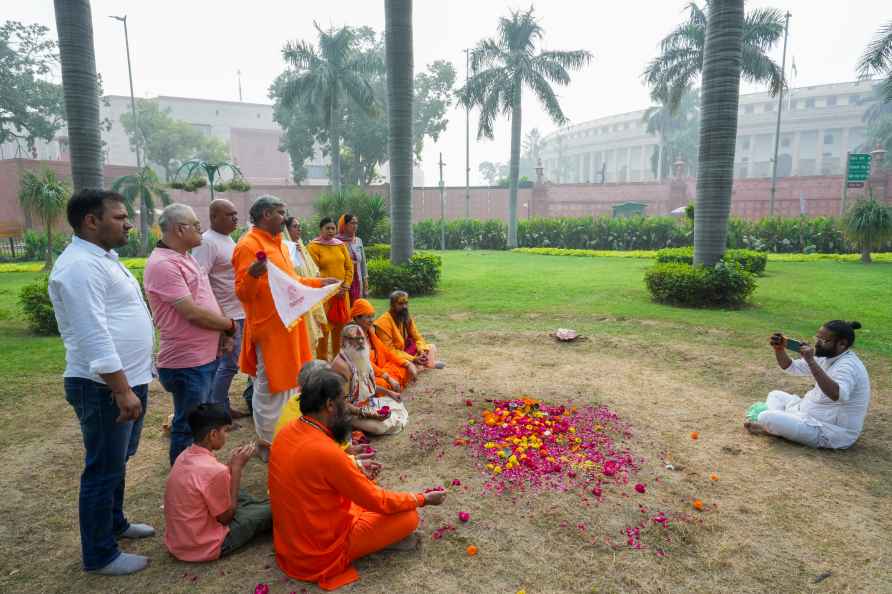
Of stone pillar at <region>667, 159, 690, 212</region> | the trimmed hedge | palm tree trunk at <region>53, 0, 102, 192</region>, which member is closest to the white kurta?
the trimmed hedge

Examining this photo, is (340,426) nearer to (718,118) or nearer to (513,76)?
(718,118)

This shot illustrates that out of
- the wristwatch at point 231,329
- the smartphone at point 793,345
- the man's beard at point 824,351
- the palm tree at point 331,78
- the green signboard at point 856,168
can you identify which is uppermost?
the palm tree at point 331,78

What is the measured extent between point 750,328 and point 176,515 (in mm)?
8008

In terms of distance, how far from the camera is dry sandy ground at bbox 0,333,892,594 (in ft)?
9.61

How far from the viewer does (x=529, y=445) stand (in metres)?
4.44

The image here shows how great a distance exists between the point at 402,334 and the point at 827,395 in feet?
13.1

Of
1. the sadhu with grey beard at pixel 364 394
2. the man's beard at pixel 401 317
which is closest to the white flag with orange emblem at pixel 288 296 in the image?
the sadhu with grey beard at pixel 364 394

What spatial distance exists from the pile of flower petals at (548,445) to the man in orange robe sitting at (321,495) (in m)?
1.23

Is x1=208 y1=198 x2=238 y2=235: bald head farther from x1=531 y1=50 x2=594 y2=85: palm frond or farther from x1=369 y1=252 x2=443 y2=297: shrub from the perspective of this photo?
x1=531 y1=50 x2=594 y2=85: palm frond

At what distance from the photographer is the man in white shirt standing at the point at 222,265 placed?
4254 millimetres

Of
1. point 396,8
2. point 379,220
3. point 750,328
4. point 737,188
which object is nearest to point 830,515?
point 750,328

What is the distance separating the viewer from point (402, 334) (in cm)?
634

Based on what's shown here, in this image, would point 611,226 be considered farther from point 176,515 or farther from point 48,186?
point 176,515

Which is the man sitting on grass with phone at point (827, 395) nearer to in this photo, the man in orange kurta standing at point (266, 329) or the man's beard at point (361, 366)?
the man's beard at point (361, 366)
